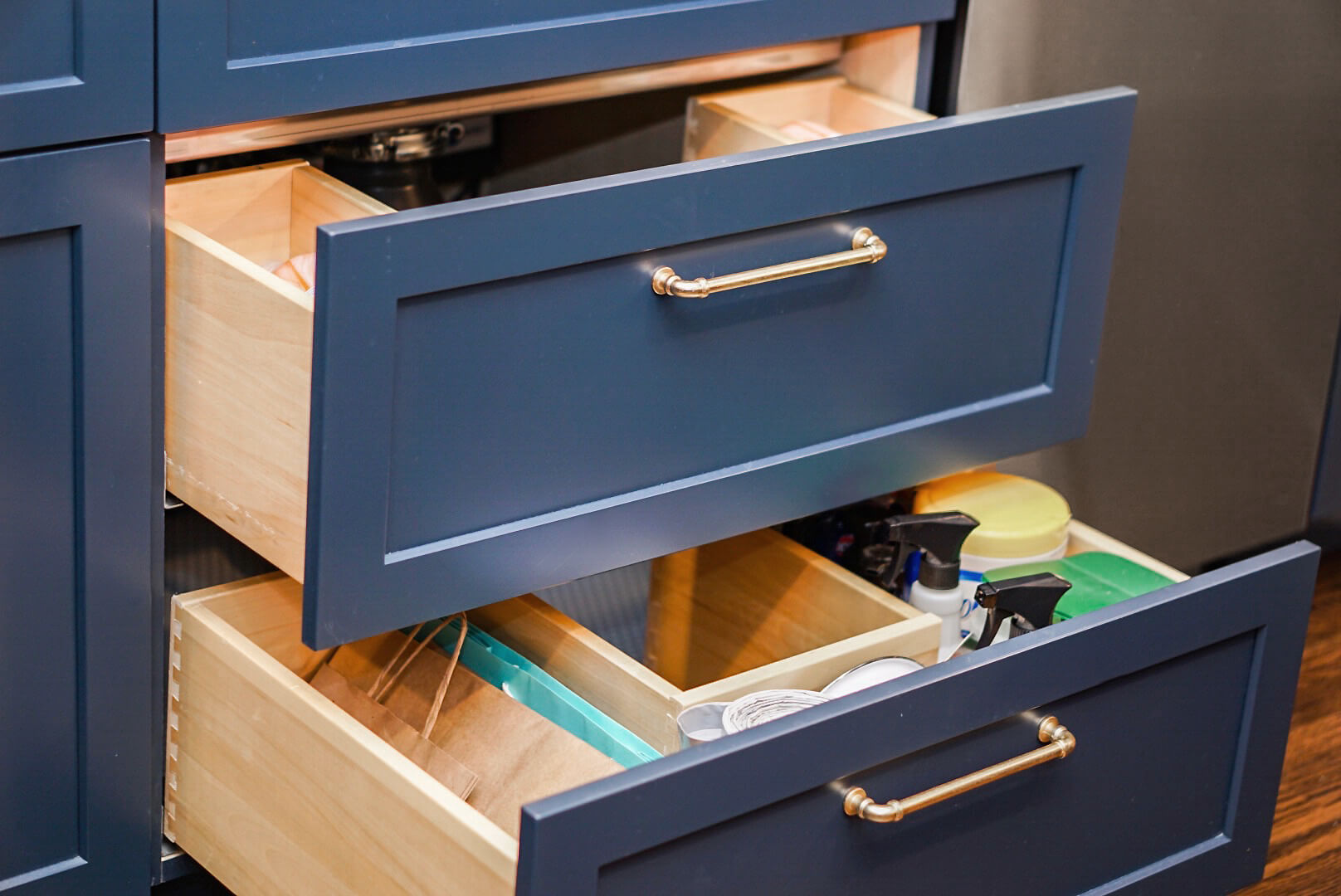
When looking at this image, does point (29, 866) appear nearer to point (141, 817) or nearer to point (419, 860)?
point (141, 817)

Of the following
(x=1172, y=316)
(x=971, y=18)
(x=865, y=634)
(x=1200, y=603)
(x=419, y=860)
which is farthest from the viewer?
(x=1172, y=316)

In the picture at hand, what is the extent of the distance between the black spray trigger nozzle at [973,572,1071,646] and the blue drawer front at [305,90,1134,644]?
6.2 inches

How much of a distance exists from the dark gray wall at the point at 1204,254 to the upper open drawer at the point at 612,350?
0.22 meters

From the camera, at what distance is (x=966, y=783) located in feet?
3.22

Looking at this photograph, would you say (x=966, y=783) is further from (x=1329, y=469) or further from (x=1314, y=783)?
(x=1329, y=469)

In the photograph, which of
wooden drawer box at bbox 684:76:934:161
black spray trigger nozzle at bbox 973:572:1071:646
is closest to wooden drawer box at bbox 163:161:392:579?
wooden drawer box at bbox 684:76:934:161

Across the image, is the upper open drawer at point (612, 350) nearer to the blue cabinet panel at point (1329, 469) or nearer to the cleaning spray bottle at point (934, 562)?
the cleaning spray bottle at point (934, 562)

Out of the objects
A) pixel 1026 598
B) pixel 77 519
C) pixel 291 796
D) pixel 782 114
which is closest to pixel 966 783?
pixel 1026 598

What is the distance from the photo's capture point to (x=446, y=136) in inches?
55.2

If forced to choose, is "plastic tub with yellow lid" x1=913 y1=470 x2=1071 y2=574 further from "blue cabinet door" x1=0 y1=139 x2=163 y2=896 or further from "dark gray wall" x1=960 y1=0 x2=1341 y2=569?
"blue cabinet door" x1=0 y1=139 x2=163 y2=896

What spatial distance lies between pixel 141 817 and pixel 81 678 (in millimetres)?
123

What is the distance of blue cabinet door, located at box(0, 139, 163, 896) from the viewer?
0.98 meters

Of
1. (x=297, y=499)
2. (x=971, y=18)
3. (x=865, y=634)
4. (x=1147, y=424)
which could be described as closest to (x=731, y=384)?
(x=865, y=634)

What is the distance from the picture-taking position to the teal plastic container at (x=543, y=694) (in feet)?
3.67
